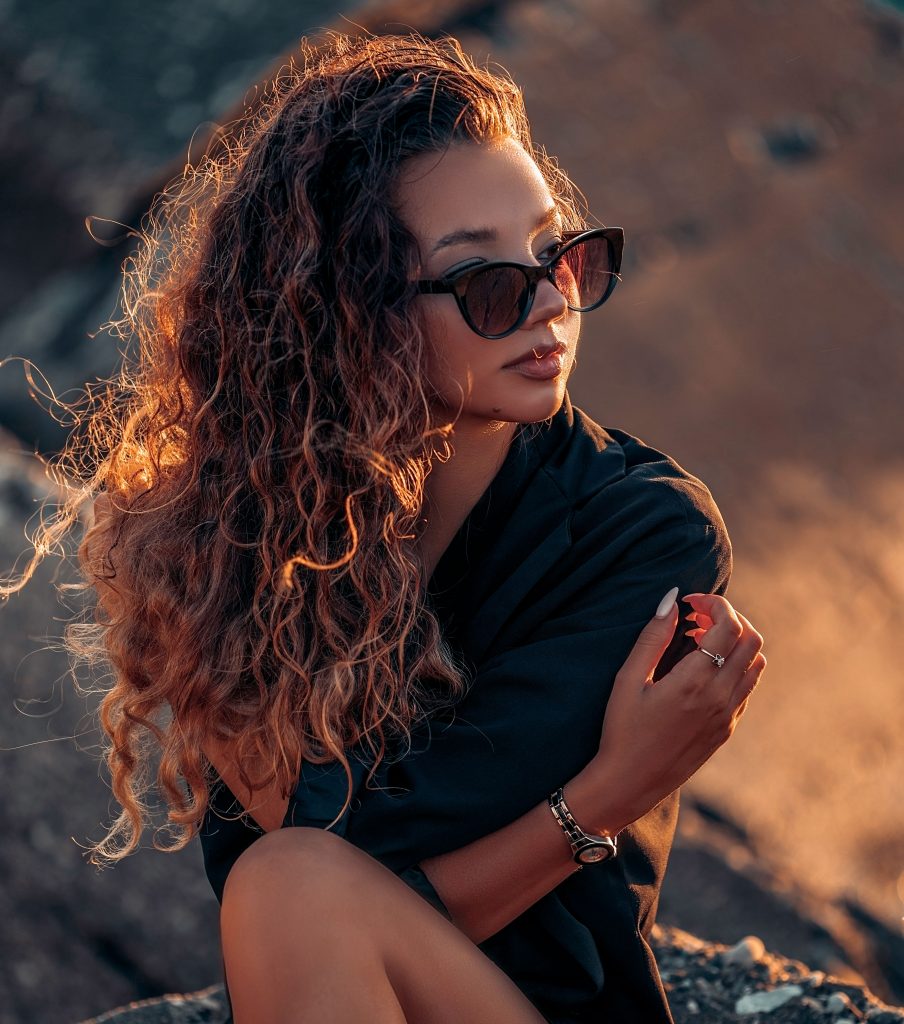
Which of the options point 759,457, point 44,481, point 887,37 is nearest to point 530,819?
point 44,481

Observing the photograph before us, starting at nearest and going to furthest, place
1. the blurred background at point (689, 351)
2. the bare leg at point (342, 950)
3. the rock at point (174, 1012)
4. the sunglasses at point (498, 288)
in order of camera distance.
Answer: the bare leg at point (342, 950)
the sunglasses at point (498, 288)
the rock at point (174, 1012)
the blurred background at point (689, 351)

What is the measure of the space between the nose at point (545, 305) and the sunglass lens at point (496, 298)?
0.10ft

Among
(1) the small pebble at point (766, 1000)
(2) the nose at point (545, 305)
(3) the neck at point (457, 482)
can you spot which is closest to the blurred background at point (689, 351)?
(1) the small pebble at point (766, 1000)

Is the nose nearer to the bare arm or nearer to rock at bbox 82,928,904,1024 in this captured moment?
the bare arm

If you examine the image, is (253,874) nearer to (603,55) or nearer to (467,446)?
(467,446)

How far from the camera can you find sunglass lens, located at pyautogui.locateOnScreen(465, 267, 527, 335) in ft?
5.49

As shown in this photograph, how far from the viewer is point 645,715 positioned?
65.7 inches

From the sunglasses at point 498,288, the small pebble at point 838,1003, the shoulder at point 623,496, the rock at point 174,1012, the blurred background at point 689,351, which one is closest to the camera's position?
the sunglasses at point 498,288

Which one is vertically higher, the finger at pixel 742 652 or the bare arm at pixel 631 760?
the finger at pixel 742 652

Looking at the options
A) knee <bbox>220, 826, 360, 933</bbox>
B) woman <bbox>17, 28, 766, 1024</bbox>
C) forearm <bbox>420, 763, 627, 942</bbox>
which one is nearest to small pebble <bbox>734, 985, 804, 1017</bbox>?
woman <bbox>17, 28, 766, 1024</bbox>

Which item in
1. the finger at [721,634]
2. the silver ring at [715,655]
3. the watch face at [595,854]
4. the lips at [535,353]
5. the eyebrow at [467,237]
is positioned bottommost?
the watch face at [595,854]

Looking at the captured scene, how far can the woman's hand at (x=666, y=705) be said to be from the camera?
5.49 ft

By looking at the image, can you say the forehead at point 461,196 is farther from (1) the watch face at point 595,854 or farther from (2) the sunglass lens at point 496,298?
(1) the watch face at point 595,854

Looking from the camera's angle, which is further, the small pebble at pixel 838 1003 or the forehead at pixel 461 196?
the small pebble at pixel 838 1003
